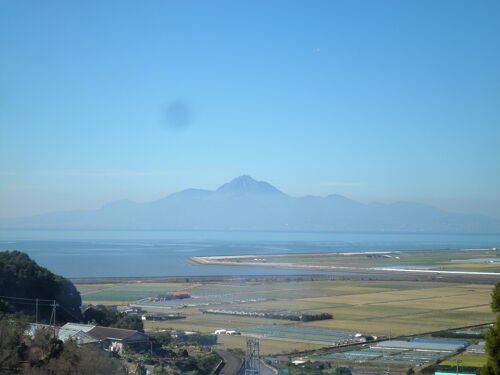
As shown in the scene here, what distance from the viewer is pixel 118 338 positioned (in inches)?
406

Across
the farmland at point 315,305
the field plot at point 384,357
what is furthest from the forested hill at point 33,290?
the field plot at point 384,357

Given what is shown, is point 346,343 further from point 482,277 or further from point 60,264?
point 60,264

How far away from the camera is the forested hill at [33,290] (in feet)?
39.9

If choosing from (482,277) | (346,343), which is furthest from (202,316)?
(482,277)

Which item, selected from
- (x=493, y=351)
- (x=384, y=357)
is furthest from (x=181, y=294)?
(x=493, y=351)

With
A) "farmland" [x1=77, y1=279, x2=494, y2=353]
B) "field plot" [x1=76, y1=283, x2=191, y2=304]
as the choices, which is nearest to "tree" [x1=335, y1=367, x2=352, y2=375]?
"farmland" [x1=77, y1=279, x2=494, y2=353]

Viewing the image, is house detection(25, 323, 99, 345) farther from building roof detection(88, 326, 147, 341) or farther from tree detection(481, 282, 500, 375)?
tree detection(481, 282, 500, 375)

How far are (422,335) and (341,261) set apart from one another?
22.5 meters

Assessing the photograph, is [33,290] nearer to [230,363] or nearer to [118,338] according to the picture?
[118,338]

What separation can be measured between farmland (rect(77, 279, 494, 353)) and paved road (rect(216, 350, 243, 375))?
0.64m

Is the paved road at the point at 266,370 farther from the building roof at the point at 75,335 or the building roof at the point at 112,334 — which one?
the building roof at the point at 75,335

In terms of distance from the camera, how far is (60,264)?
107 ft

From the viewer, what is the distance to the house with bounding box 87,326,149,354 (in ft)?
32.9

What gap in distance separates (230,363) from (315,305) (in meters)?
7.31
